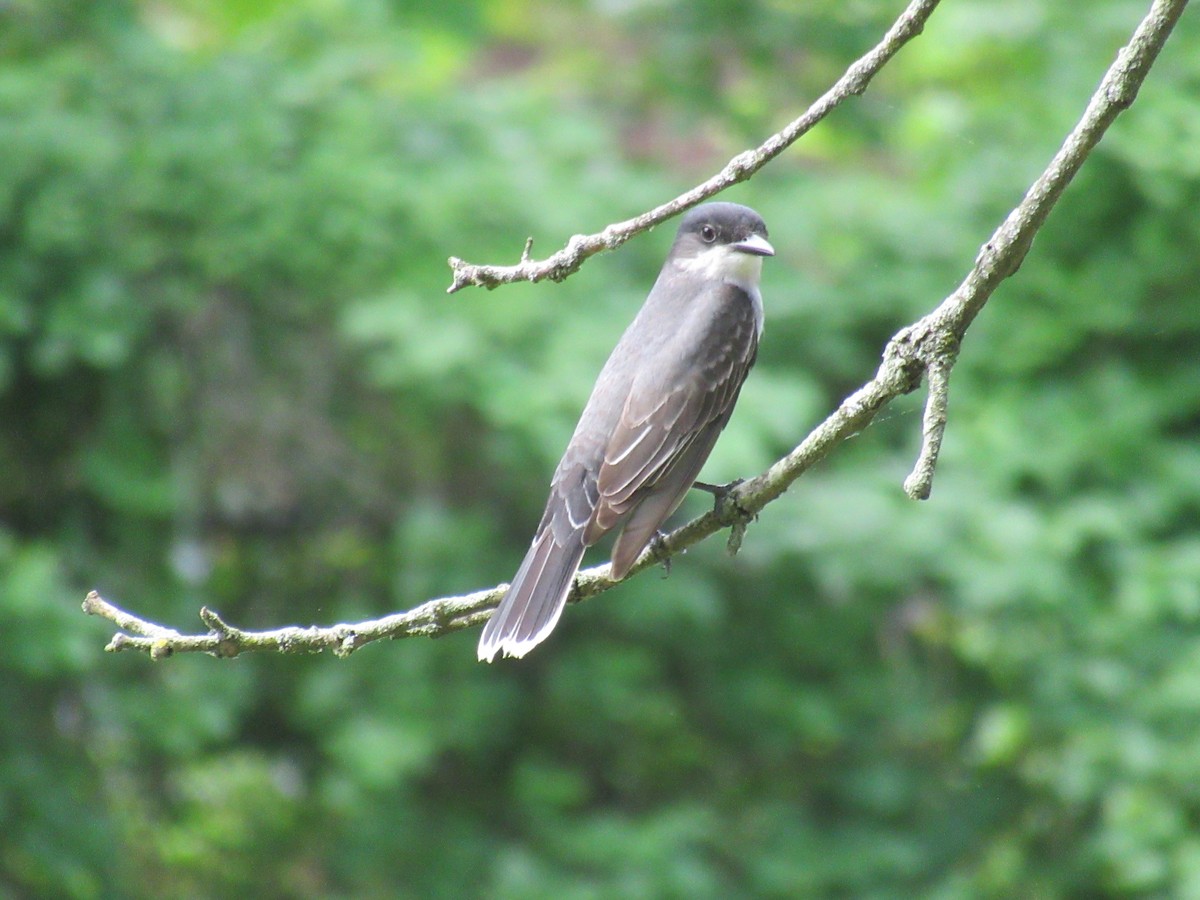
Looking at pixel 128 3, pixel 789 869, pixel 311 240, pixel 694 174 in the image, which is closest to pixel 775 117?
pixel 694 174

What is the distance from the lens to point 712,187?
7.56 ft

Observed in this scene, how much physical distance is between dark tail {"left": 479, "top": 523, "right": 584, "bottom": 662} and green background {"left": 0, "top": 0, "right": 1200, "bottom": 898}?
2.16m

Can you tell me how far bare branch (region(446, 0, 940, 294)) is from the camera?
2.29 meters

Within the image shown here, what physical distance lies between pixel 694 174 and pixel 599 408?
14.2 feet

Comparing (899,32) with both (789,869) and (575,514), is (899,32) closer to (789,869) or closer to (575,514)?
(575,514)

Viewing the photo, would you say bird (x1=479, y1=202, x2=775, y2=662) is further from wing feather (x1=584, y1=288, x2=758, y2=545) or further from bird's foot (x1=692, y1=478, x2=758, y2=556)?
bird's foot (x1=692, y1=478, x2=758, y2=556)

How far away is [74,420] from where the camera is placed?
246 inches

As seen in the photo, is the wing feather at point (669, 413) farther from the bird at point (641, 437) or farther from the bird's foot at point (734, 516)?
the bird's foot at point (734, 516)

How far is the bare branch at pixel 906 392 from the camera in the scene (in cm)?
216

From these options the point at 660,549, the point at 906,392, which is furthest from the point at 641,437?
the point at 906,392

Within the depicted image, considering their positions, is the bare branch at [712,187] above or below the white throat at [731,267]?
below

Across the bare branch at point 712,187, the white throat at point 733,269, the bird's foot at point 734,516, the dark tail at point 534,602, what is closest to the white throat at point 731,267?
the white throat at point 733,269

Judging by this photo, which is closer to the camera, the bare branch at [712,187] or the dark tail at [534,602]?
the bare branch at [712,187]

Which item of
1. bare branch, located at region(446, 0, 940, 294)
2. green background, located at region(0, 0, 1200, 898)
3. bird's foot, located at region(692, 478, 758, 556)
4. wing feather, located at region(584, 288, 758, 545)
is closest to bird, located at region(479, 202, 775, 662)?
wing feather, located at region(584, 288, 758, 545)
